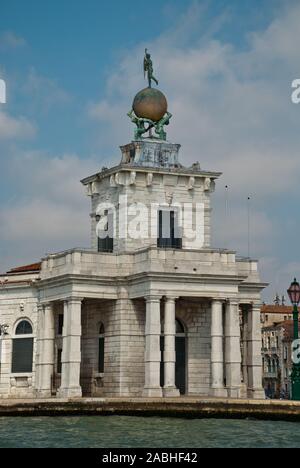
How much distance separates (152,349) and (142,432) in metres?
12.5

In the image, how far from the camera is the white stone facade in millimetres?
52625

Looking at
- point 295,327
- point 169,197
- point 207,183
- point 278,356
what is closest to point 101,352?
point 169,197

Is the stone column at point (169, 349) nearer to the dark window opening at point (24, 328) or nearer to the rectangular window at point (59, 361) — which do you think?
the rectangular window at point (59, 361)

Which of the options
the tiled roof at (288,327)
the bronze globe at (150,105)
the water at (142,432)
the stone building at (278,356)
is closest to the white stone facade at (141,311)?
the bronze globe at (150,105)

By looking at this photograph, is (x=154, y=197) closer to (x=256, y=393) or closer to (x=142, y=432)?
(x=256, y=393)

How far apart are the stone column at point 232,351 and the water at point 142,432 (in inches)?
291

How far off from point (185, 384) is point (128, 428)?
15.1 m

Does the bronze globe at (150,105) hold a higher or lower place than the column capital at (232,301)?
higher

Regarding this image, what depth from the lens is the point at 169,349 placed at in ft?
170

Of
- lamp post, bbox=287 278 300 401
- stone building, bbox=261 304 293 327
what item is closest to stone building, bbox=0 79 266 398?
lamp post, bbox=287 278 300 401

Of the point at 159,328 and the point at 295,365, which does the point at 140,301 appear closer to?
the point at 159,328

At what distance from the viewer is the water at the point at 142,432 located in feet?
116

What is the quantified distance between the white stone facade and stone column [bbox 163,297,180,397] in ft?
0.16
